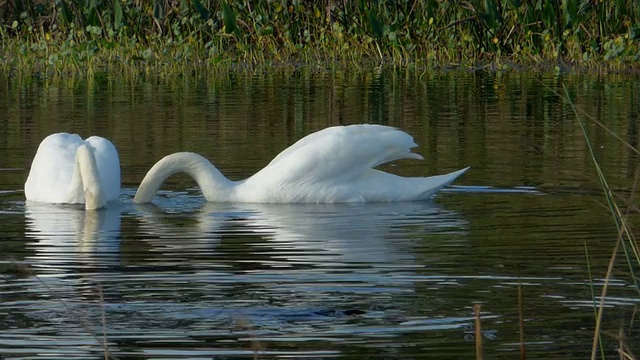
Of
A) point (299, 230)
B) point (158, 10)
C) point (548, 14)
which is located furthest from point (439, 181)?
point (158, 10)

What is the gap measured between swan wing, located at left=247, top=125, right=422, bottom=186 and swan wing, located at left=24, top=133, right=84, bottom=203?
3.98ft

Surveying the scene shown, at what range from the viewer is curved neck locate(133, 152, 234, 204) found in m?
9.69

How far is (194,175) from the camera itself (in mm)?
9812

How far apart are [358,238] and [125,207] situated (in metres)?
2.14

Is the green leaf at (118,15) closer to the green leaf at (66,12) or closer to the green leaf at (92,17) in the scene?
the green leaf at (92,17)

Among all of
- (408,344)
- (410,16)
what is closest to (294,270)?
(408,344)

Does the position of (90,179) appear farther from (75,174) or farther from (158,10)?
(158,10)

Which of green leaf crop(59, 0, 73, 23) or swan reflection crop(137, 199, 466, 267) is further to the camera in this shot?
green leaf crop(59, 0, 73, 23)

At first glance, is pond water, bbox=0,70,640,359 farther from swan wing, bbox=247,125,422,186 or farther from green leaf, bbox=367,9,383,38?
green leaf, bbox=367,9,383,38

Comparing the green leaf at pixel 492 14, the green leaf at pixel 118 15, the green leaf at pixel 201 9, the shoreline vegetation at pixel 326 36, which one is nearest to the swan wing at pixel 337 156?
the shoreline vegetation at pixel 326 36

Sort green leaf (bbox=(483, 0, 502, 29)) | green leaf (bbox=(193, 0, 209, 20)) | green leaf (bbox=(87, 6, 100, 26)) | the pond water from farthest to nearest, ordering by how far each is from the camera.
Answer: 1. green leaf (bbox=(87, 6, 100, 26))
2. green leaf (bbox=(193, 0, 209, 20))
3. green leaf (bbox=(483, 0, 502, 29))
4. the pond water

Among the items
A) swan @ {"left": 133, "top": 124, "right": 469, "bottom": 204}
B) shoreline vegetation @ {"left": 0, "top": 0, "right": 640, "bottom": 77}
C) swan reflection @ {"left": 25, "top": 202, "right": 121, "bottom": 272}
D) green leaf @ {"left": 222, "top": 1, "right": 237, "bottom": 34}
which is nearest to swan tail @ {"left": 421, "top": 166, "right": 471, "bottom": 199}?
swan @ {"left": 133, "top": 124, "right": 469, "bottom": 204}

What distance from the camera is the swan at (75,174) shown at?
30.8 ft

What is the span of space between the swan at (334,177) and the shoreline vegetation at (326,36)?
943cm
